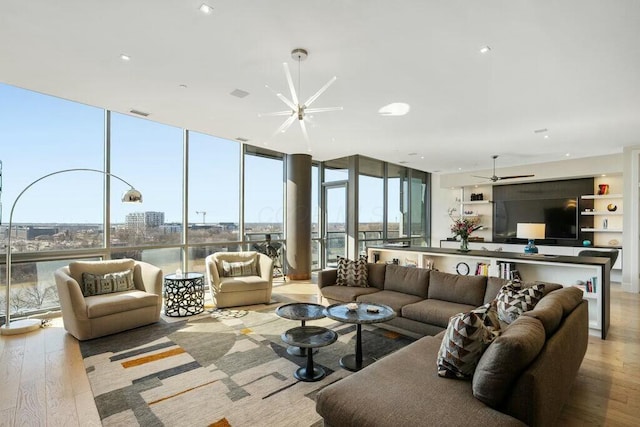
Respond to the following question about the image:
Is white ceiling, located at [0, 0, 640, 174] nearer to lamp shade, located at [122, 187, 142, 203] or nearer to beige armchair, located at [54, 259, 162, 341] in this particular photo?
lamp shade, located at [122, 187, 142, 203]

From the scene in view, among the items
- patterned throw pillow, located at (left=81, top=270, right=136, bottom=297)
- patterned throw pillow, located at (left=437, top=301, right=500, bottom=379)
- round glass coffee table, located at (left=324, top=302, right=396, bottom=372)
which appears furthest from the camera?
patterned throw pillow, located at (left=81, top=270, right=136, bottom=297)

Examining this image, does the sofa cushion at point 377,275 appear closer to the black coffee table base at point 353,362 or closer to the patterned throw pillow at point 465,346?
the black coffee table base at point 353,362

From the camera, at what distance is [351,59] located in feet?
10.4

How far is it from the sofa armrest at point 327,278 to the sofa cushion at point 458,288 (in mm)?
1355

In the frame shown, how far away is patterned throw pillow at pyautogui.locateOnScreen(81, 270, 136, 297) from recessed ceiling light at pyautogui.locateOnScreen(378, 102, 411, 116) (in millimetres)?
4242

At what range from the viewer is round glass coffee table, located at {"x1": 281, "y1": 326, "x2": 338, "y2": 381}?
2750mm

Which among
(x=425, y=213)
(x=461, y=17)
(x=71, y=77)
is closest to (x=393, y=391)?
(x=461, y=17)

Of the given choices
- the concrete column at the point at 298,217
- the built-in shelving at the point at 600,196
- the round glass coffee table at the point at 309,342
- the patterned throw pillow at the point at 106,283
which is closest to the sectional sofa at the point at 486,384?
the round glass coffee table at the point at 309,342

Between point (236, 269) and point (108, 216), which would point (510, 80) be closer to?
point (236, 269)

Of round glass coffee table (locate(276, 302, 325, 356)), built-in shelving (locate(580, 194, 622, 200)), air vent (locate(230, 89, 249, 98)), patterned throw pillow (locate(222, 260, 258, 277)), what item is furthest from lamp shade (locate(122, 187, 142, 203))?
built-in shelving (locate(580, 194, 622, 200))

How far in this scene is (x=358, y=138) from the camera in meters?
6.11

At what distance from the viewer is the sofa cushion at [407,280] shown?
412 centimetres

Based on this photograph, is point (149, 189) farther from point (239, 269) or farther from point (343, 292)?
point (343, 292)

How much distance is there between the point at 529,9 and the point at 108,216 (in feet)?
19.1
